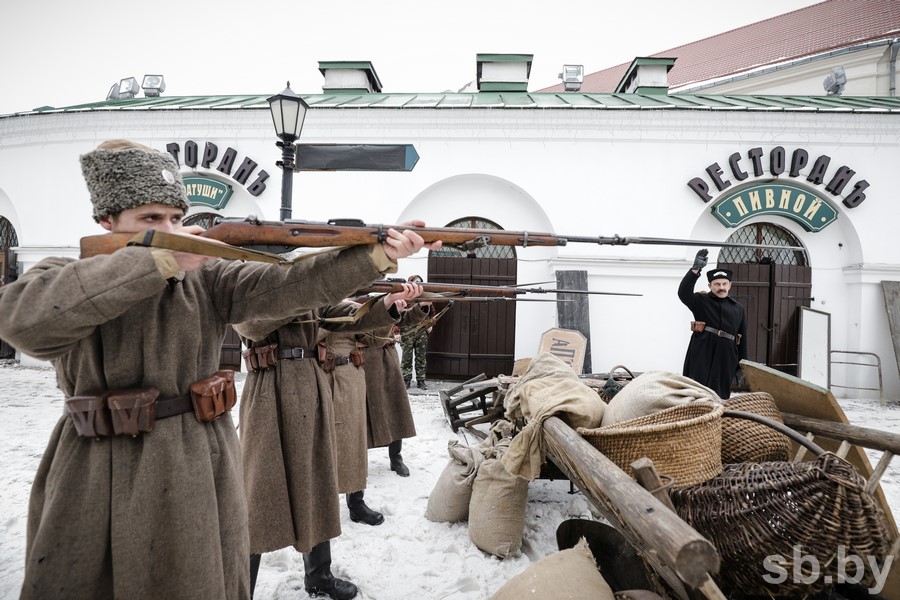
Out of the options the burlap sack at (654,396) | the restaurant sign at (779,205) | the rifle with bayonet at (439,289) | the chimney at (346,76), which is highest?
the chimney at (346,76)

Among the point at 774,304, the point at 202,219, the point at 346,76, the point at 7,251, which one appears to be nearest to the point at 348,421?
the point at 202,219

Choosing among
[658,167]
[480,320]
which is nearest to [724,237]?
[658,167]

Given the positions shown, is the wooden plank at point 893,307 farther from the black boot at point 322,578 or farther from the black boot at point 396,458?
the black boot at point 322,578

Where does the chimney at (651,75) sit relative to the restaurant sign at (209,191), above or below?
above

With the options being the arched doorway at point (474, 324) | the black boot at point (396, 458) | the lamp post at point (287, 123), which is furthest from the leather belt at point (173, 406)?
the arched doorway at point (474, 324)

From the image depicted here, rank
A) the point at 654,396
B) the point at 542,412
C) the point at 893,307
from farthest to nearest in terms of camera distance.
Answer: the point at 893,307 < the point at 542,412 < the point at 654,396

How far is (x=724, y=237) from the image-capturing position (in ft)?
25.4

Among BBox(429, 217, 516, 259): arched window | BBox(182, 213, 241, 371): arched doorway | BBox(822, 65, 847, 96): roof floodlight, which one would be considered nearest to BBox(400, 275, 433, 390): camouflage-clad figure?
BBox(429, 217, 516, 259): arched window

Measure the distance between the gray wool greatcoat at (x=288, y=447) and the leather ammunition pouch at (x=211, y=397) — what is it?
69 cm

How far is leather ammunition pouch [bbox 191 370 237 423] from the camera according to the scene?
1.43 meters

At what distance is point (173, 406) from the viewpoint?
1.39 m

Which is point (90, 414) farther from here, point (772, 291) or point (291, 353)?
point (772, 291)

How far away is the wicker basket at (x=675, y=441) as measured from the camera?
6.07 ft

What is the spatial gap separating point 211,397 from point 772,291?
898cm
